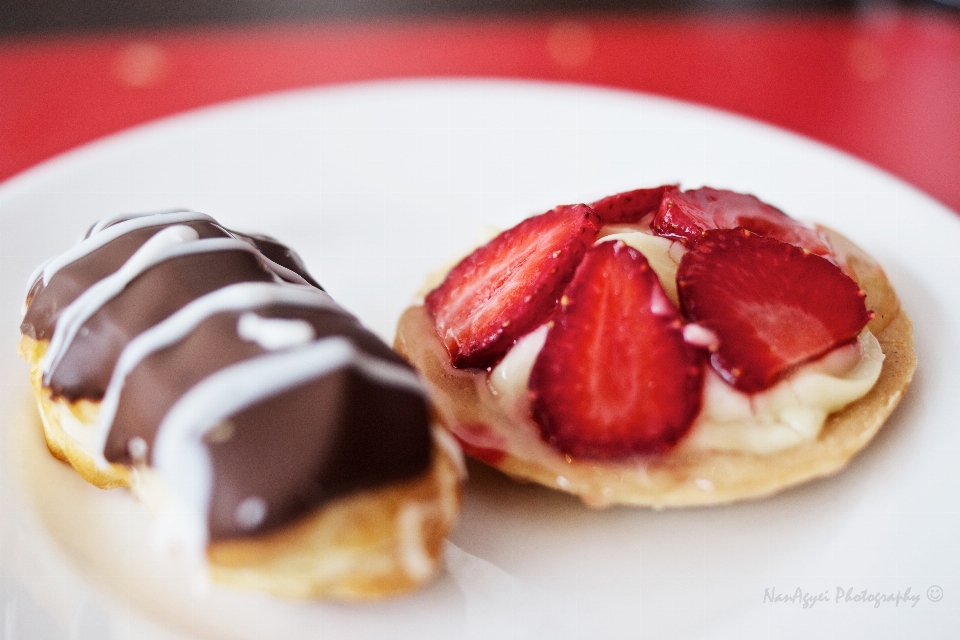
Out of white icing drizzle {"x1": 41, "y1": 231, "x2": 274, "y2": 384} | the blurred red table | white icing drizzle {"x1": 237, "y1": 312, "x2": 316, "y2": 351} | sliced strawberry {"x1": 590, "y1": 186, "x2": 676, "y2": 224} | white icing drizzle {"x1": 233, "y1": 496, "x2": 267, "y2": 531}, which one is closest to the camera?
white icing drizzle {"x1": 233, "y1": 496, "x2": 267, "y2": 531}

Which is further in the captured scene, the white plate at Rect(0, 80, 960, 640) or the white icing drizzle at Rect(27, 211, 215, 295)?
the white icing drizzle at Rect(27, 211, 215, 295)

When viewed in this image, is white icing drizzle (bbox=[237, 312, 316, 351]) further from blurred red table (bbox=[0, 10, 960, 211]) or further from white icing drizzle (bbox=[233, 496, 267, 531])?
blurred red table (bbox=[0, 10, 960, 211])

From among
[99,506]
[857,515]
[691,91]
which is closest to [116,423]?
[99,506]

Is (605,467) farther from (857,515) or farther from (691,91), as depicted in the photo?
(691,91)

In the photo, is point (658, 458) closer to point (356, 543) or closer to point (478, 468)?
point (478, 468)

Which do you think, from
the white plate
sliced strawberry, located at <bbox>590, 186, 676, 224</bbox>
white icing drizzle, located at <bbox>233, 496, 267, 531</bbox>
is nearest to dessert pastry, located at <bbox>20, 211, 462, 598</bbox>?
white icing drizzle, located at <bbox>233, 496, 267, 531</bbox>

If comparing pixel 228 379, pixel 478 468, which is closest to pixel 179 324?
pixel 228 379

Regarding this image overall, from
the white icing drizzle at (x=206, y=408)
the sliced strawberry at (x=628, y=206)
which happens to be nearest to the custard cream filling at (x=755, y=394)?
the sliced strawberry at (x=628, y=206)

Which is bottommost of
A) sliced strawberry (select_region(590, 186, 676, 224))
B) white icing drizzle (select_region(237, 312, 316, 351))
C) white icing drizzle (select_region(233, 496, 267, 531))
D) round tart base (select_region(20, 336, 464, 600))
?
round tart base (select_region(20, 336, 464, 600))
